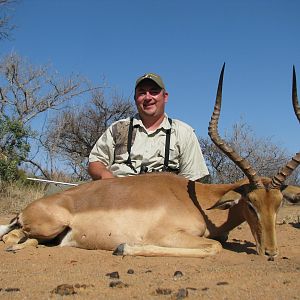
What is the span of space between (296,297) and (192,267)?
132 cm

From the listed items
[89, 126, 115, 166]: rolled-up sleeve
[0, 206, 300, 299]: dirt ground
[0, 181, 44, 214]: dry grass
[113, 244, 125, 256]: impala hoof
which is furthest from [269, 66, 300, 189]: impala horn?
[0, 181, 44, 214]: dry grass

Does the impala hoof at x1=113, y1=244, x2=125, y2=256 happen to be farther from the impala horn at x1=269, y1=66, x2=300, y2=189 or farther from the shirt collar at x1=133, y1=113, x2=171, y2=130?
the shirt collar at x1=133, y1=113, x2=171, y2=130

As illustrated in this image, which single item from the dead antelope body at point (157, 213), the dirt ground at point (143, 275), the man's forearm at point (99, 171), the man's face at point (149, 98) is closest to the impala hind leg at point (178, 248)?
the dead antelope body at point (157, 213)

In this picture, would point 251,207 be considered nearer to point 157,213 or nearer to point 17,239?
point 157,213

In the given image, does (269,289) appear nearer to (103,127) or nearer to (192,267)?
(192,267)

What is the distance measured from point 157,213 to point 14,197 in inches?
273

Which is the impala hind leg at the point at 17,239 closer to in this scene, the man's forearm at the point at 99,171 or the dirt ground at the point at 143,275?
the dirt ground at the point at 143,275

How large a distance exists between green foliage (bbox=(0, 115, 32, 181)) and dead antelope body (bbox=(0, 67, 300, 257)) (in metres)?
6.34

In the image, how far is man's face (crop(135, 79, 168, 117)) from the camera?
688 centimetres

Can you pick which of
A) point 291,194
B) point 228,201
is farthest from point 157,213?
point 291,194

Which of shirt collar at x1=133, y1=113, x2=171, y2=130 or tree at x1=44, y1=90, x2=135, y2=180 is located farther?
tree at x1=44, y1=90, x2=135, y2=180

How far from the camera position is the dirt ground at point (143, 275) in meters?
2.92

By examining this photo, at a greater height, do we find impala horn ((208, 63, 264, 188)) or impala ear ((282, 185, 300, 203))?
impala horn ((208, 63, 264, 188))

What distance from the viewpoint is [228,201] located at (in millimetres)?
5094
